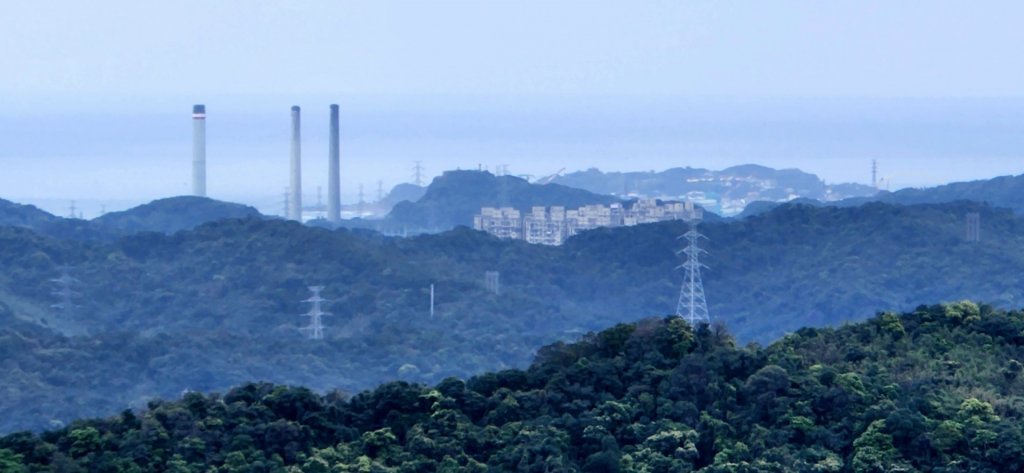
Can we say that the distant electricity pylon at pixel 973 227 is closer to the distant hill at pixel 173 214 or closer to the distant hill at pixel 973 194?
the distant hill at pixel 973 194

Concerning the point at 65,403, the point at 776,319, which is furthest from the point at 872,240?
the point at 65,403

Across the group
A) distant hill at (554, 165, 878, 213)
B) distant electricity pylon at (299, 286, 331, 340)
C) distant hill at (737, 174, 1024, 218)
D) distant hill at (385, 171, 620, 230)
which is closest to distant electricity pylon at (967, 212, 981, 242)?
distant hill at (737, 174, 1024, 218)

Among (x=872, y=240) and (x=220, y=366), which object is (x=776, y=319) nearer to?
(x=872, y=240)

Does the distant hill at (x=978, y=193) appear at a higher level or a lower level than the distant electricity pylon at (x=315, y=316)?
higher

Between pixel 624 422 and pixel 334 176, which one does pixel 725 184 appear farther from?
pixel 624 422

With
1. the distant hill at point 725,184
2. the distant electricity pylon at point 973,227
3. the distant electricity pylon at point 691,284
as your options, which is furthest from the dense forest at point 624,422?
the distant hill at point 725,184

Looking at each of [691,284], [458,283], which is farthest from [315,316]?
[691,284]
